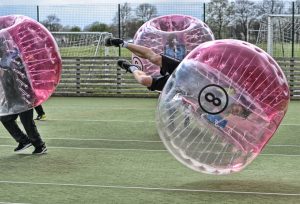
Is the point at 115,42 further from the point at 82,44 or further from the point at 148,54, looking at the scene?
the point at 82,44

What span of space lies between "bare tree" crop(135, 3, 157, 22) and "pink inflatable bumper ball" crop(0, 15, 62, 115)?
1081cm

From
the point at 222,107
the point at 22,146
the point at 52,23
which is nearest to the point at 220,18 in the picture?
the point at 52,23

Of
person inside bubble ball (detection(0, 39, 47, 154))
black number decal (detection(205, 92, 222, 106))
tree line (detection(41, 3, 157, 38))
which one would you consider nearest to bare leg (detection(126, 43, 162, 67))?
person inside bubble ball (detection(0, 39, 47, 154))

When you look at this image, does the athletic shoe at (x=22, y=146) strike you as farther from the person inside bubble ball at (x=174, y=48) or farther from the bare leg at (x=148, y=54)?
the person inside bubble ball at (x=174, y=48)

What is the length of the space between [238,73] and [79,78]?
13.4 m

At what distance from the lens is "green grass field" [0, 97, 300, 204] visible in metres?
6.32

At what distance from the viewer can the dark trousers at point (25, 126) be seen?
863 cm

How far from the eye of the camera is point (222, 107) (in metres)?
6.01

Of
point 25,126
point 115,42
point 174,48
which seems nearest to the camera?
point 115,42

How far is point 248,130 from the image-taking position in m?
6.07

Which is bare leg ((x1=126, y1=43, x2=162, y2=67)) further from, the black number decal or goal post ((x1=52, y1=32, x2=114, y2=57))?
goal post ((x1=52, y1=32, x2=114, y2=57))

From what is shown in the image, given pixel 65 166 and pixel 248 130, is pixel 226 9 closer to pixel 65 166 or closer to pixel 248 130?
pixel 65 166

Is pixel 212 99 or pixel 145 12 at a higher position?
pixel 212 99

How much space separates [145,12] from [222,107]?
43.8ft
